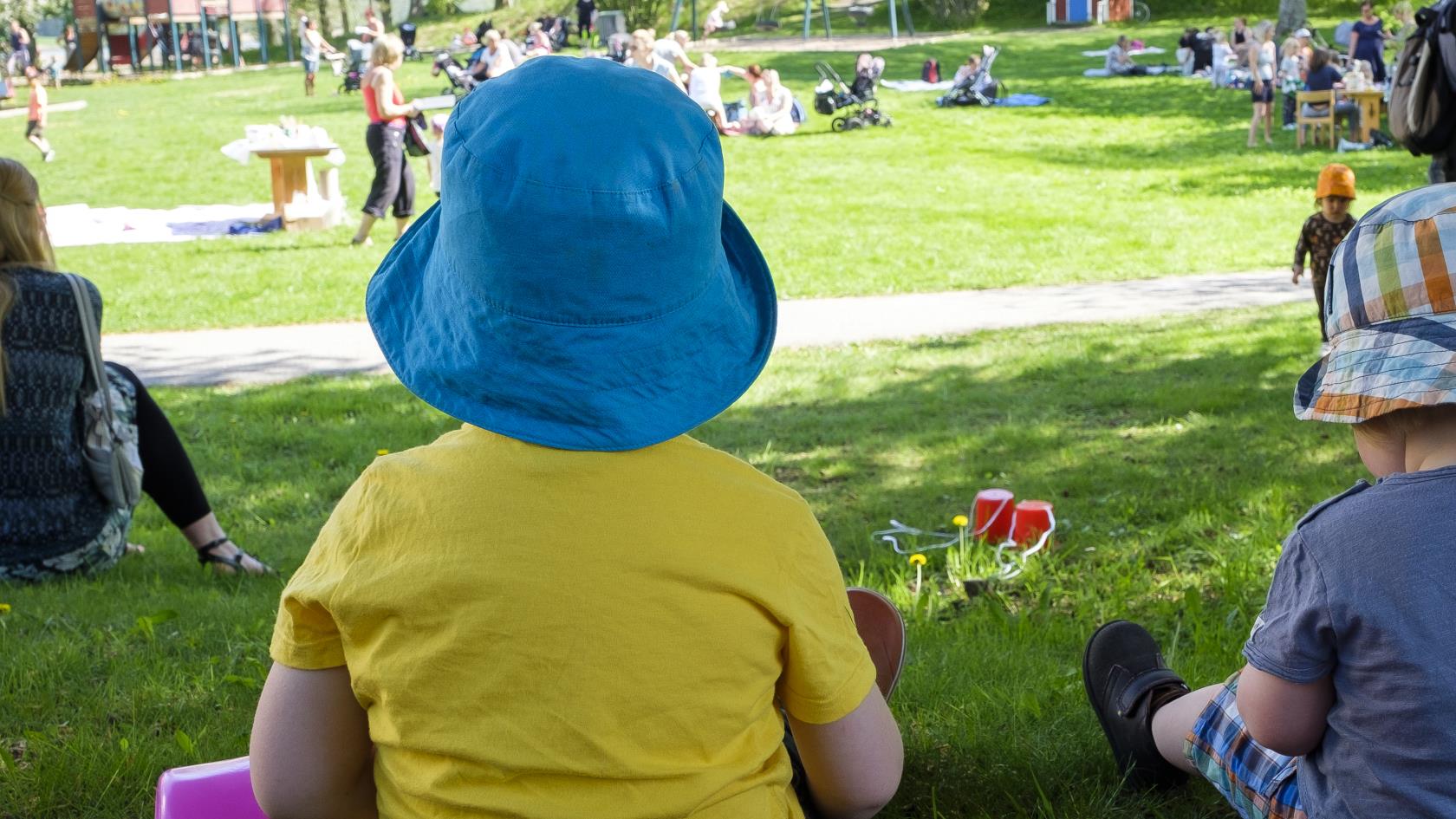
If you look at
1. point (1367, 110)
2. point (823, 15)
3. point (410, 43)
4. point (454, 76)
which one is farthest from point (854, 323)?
point (410, 43)

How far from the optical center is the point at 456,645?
58.2 inches

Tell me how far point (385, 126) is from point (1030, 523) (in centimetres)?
954

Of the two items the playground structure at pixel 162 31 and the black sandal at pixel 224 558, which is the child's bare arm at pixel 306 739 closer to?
the black sandal at pixel 224 558

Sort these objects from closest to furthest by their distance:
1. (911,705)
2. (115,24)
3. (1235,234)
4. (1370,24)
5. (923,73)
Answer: (911,705)
(1235,234)
(1370,24)
(923,73)
(115,24)

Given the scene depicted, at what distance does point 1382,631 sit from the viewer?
5.33 feet

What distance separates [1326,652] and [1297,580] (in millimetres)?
96

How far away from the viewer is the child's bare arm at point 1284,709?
1744 mm

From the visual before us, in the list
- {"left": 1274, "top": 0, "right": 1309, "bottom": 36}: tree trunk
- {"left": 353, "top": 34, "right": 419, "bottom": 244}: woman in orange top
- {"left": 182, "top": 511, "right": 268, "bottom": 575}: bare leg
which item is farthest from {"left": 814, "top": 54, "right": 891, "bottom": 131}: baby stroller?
{"left": 182, "top": 511, "right": 268, "bottom": 575}: bare leg

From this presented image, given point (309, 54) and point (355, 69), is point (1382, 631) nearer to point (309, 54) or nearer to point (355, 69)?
point (355, 69)

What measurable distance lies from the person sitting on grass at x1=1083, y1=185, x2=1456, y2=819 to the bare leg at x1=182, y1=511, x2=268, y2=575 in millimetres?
3258

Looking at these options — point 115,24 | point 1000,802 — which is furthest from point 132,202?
point 115,24

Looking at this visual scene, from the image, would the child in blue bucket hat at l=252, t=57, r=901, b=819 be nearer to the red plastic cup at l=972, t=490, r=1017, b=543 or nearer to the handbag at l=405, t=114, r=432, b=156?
the red plastic cup at l=972, t=490, r=1017, b=543

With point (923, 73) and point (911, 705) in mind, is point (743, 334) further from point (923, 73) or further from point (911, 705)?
point (923, 73)

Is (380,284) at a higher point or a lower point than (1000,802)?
higher
